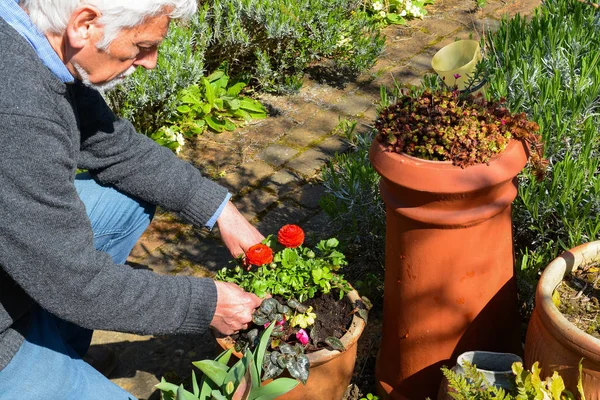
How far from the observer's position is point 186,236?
397 cm

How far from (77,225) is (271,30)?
10.0 ft

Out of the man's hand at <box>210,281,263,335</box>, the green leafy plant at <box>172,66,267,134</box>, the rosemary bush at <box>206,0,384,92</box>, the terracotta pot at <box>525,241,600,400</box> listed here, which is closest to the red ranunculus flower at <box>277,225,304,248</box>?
the man's hand at <box>210,281,263,335</box>

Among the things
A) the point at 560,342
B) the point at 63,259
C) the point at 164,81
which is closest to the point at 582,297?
the point at 560,342

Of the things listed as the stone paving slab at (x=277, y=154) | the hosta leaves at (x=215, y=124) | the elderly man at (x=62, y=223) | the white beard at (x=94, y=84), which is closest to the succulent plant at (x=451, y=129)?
the elderly man at (x=62, y=223)

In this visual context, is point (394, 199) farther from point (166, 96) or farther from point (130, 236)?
point (166, 96)

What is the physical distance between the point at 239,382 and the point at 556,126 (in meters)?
1.74

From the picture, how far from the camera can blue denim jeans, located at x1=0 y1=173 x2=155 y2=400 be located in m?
2.29

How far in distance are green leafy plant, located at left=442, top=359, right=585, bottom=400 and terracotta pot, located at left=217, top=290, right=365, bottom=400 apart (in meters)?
0.48

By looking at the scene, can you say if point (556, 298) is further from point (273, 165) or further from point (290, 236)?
point (273, 165)

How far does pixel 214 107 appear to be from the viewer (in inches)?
197

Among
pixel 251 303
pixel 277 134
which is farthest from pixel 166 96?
pixel 251 303

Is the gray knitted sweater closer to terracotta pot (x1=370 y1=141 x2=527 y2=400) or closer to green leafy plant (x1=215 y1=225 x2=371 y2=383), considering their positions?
green leafy plant (x1=215 y1=225 x2=371 y2=383)

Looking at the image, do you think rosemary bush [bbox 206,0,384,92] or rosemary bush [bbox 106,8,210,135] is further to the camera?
rosemary bush [bbox 206,0,384,92]

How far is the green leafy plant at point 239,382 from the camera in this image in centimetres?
230
